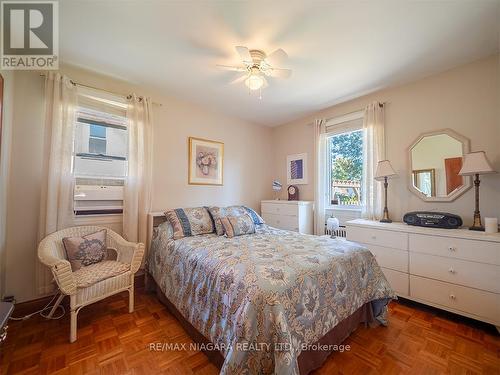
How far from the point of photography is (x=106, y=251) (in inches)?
88.1

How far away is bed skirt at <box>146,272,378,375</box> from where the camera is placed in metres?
1.33

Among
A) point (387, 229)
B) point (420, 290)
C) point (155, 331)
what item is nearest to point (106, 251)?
point (155, 331)

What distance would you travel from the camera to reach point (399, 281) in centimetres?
225

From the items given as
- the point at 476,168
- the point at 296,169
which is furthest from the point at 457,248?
the point at 296,169

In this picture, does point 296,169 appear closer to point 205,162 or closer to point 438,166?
point 205,162

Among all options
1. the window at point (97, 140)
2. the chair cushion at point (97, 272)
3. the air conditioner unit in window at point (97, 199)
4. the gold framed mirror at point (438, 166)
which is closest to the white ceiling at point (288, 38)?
the window at point (97, 140)

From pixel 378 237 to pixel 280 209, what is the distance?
154cm

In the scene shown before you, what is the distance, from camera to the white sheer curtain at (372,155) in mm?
2760

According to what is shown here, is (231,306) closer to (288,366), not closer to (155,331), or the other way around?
(288,366)

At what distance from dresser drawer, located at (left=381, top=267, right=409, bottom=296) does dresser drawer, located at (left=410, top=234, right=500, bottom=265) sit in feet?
1.06

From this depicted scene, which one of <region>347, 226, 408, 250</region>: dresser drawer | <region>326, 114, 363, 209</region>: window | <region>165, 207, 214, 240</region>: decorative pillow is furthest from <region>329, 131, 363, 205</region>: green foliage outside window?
<region>165, 207, 214, 240</region>: decorative pillow

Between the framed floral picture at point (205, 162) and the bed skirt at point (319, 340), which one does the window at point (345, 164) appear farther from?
the framed floral picture at point (205, 162)

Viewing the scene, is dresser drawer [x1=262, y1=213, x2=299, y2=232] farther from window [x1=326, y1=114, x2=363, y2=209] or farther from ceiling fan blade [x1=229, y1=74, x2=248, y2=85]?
ceiling fan blade [x1=229, y1=74, x2=248, y2=85]

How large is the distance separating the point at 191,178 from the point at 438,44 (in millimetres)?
3185
